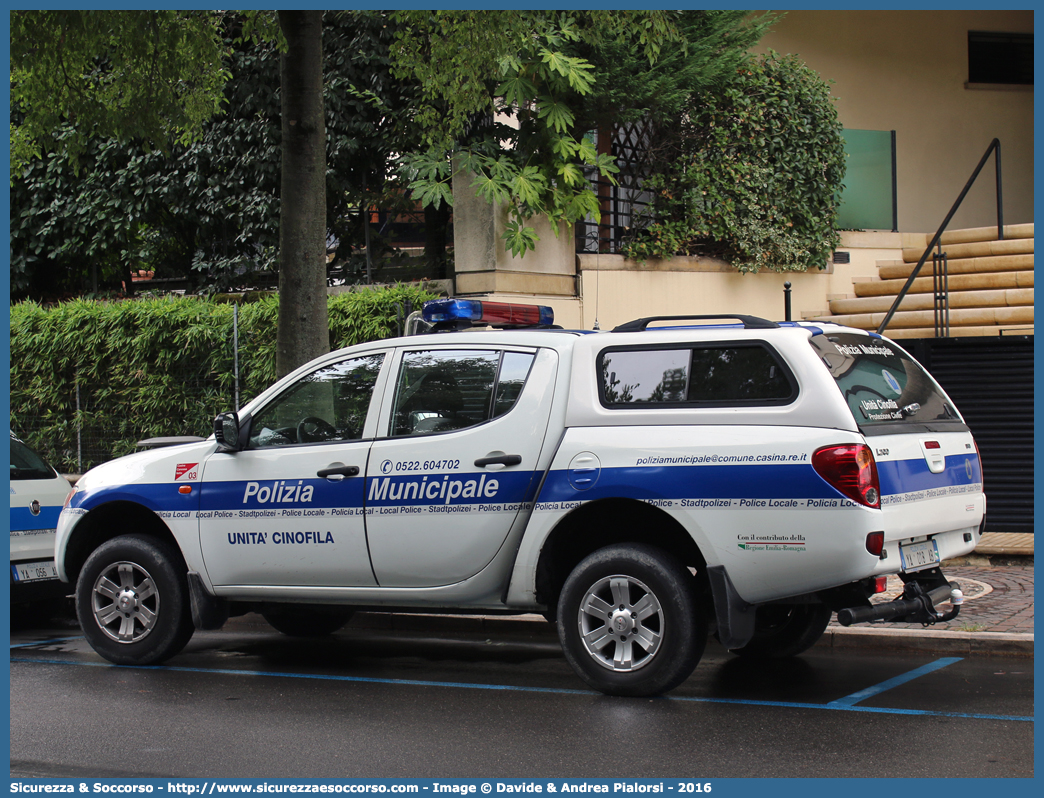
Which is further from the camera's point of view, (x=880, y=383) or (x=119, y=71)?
(x=119, y=71)

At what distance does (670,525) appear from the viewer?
248 inches

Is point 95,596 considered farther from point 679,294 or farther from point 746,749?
point 679,294

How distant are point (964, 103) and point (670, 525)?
→ 15504mm

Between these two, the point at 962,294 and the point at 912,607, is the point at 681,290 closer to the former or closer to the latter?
the point at 962,294

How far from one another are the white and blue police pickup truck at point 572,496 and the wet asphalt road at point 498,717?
0.39 metres

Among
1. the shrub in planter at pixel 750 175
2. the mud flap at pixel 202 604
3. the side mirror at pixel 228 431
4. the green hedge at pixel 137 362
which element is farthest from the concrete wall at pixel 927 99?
the mud flap at pixel 202 604

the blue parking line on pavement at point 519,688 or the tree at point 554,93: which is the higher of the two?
the tree at point 554,93

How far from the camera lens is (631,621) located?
6035 mm

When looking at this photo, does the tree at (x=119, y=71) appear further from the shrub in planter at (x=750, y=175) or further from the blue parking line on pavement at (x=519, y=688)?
the blue parking line on pavement at (x=519, y=688)

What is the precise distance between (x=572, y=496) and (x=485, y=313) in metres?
1.80

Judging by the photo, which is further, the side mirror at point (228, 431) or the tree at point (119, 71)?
the tree at point (119, 71)

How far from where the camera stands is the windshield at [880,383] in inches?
231

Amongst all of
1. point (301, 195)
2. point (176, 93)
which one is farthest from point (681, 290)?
point (176, 93)

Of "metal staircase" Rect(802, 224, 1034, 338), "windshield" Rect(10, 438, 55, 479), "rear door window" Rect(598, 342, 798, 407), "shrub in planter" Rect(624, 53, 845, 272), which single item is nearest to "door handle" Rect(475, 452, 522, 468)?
"rear door window" Rect(598, 342, 798, 407)
